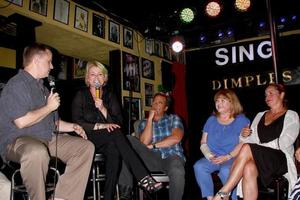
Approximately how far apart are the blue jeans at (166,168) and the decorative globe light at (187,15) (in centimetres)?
272

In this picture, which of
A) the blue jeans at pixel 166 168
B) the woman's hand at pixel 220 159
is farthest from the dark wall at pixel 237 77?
the blue jeans at pixel 166 168

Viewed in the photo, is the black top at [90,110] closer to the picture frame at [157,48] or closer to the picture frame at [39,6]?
the picture frame at [39,6]

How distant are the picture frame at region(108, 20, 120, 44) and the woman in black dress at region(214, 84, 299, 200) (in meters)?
3.11

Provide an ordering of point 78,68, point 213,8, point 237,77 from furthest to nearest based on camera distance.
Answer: point 237,77
point 78,68
point 213,8

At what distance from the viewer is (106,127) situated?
107 inches

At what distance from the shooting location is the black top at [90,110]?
9.36ft

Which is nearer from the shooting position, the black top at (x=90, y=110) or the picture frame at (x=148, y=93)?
the black top at (x=90, y=110)

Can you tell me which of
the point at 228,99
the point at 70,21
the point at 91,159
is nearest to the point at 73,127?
the point at 91,159

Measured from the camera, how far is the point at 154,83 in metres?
6.61

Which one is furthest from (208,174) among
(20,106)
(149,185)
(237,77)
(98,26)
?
(237,77)

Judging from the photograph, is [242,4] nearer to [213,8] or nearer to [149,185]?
[213,8]

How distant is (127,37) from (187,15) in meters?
1.19

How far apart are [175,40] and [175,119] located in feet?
8.71

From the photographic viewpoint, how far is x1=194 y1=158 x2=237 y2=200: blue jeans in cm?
296
